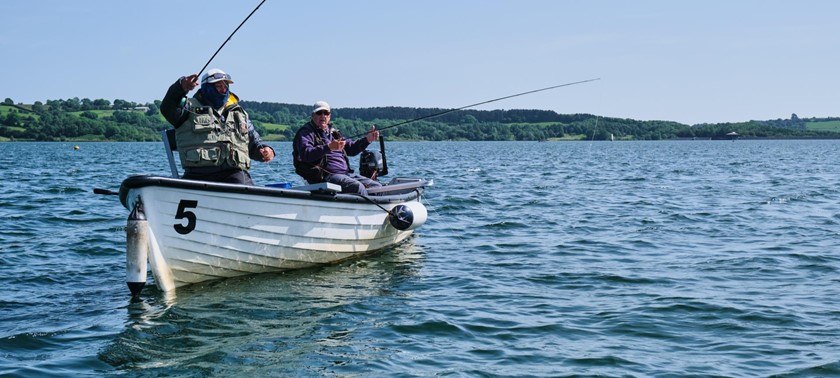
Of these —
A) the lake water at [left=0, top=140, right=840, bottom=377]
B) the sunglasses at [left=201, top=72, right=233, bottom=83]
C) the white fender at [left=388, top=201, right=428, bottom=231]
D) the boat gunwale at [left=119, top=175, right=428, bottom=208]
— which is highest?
the sunglasses at [left=201, top=72, right=233, bottom=83]

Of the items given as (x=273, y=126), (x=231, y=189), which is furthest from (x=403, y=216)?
(x=273, y=126)

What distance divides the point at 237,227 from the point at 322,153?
6.04ft

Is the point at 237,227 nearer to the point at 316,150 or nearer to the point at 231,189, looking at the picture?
the point at 231,189

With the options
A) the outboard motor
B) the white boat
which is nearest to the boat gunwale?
the white boat

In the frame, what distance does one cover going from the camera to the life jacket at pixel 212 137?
9.43 metres

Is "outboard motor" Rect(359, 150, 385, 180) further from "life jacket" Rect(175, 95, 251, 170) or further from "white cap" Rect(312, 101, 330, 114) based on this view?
"life jacket" Rect(175, 95, 251, 170)

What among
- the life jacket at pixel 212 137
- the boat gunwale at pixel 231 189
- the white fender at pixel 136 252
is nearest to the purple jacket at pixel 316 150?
the boat gunwale at pixel 231 189

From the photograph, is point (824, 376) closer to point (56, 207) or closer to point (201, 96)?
point (201, 96)

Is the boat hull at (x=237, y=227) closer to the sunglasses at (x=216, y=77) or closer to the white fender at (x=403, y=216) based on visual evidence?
the white fender at (x=403, y=216)

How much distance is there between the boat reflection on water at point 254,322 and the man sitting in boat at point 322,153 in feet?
3.74

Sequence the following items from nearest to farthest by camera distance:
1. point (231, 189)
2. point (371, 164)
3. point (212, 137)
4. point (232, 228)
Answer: point (231, 189) < point (212, 137) < point (232, 228) < point (371, 164)

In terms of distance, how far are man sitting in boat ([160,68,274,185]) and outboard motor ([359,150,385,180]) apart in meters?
3.55

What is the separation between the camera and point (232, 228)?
970 cm

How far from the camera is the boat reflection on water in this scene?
691cm
